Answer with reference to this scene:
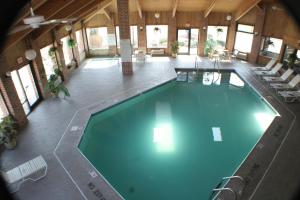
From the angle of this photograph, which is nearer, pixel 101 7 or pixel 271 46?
pixel 271 46

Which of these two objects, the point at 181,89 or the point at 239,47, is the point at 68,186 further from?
the point at 239,47

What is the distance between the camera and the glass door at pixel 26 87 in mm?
8562

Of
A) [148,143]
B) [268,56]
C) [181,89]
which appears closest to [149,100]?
[181,89]

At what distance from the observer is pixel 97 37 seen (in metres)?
16.5

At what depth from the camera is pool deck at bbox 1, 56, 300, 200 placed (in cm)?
538

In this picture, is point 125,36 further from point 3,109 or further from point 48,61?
point 3,109

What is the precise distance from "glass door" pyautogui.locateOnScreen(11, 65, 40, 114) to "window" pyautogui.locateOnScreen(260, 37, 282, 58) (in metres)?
13.1

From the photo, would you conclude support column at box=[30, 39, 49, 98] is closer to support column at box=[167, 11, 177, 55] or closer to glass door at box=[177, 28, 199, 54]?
support column at box=[167, 11, 177, 55]

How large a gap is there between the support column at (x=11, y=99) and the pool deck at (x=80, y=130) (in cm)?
49

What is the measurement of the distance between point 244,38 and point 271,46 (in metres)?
1.99

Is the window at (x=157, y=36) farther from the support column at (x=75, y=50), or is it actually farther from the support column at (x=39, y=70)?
the support column at (x=39, y=70)

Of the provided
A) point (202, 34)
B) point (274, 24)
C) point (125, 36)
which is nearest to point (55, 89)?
point (125, 36)

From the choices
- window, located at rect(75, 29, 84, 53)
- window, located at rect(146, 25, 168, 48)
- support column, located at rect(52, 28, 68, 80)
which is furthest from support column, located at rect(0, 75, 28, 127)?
window, located at rect(146, 25, 168, 48)

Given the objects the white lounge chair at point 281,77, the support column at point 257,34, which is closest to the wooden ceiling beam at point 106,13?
the support column at point 257,34
